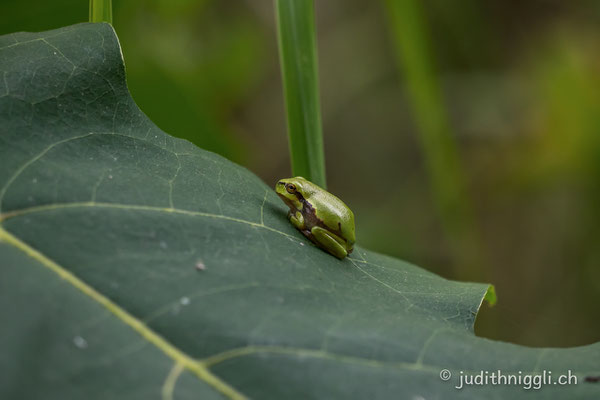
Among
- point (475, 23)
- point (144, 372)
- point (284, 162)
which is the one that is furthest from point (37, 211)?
point (284, 162)

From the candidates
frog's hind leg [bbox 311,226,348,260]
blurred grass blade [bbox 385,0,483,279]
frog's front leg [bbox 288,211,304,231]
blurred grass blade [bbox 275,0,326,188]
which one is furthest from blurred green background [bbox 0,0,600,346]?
frog's hind leg [bbox 311,226,348,260]

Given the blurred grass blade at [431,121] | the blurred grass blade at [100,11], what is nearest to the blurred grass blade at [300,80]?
the blurred grass blade at [100,11]

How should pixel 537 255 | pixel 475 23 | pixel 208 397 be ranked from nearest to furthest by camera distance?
pixel 208 397 < pixel 475 23 < pixel 537 255

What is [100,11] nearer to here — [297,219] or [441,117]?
[297,219]

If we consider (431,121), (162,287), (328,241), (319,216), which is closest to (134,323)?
(162,287)

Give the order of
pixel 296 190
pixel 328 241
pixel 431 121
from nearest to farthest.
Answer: pixel 328 241, pixel 296 190, pixel 431 121

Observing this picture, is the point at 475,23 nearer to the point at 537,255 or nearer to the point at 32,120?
the point at 537,255
